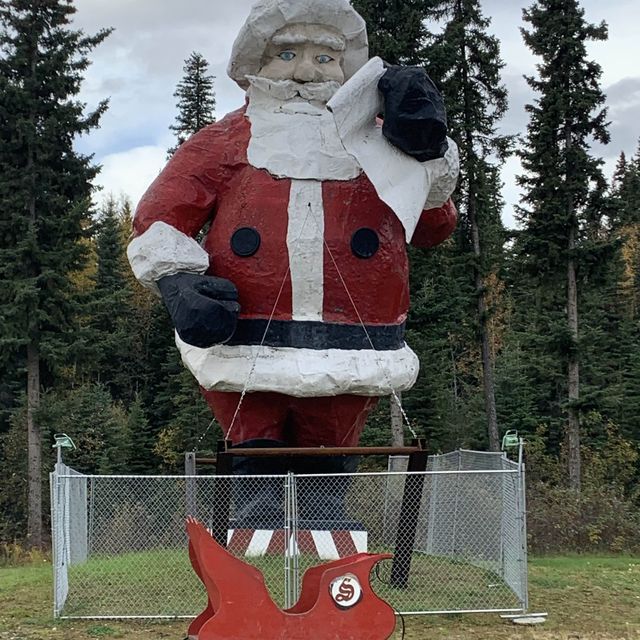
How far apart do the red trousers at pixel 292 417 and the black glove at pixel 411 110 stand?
157 centimetres

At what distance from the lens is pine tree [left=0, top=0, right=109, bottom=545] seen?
14367 mm

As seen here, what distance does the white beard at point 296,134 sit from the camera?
5266 mm

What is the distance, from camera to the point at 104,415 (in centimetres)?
2052

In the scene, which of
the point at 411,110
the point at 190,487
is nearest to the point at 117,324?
the point at 190,487

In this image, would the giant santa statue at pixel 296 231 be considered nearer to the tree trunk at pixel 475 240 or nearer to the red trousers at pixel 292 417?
the red trousers at pixel 292 417

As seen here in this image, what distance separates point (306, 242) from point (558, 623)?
2.64 meters

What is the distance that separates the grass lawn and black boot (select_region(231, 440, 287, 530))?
697 millimetres

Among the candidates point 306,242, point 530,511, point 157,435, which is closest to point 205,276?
point 306,242

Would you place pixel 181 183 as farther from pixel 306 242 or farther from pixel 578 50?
pixel 578 50

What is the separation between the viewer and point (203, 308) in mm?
4770

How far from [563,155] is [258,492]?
34.8 ft

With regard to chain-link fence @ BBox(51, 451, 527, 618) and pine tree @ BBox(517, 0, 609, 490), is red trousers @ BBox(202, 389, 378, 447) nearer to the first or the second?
chain-link fence @ BBox(51, 451, 527, 618)

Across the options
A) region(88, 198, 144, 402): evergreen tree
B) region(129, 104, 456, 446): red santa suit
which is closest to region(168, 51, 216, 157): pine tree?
region(88, 198, 144, 402): evergreen tree

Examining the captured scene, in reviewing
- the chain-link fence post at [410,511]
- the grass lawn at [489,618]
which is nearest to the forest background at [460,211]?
the grass lawn at [489,618]
